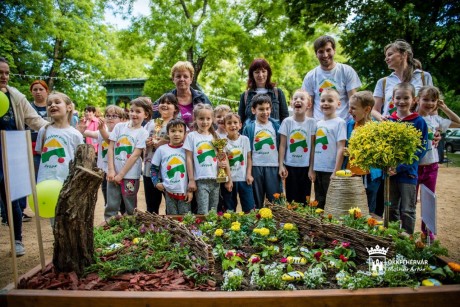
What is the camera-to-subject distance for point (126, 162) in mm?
4398

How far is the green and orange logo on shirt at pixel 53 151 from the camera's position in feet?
13.1

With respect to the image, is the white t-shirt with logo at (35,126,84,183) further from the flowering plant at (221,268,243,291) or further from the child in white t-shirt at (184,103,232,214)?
the flowering plant at (221,268,243,291)

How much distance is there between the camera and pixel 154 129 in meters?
4.61

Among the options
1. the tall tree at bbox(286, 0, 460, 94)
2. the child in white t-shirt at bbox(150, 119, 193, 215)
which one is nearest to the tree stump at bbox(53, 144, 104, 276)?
the child in white t-shirt at bbox(150, 119, 193, 215)

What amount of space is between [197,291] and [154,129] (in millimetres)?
2820

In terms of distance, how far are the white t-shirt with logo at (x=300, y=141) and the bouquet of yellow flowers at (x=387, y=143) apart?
5.09ft

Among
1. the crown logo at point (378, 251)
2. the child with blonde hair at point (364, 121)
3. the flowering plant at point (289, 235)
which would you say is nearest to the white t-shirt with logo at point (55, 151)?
the flowering plant at point (289, 235)

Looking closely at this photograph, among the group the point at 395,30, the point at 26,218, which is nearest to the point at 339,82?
the point at 26,218

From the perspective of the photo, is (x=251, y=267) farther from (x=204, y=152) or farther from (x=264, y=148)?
(x=264, y=148)

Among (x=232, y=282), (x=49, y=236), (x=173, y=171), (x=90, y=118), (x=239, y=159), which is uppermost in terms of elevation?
(x=90, y=118)

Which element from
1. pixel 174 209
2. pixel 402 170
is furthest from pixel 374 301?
pixel 174 209

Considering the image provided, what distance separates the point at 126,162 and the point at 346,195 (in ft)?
8.56

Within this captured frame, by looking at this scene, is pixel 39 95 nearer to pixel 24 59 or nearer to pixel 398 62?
pixel 398 62

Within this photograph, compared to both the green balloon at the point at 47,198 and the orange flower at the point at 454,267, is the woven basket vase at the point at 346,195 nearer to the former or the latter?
the orange flower at the point at 454,267
